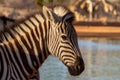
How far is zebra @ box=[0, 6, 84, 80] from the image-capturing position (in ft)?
14.5

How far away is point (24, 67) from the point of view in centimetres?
452

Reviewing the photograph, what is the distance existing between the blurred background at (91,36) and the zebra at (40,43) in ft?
0.57

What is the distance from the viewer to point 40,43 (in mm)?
4531

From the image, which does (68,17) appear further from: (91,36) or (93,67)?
(91,36)

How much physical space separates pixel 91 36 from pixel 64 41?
20.5 metres

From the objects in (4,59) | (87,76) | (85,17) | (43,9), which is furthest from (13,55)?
(85,17)

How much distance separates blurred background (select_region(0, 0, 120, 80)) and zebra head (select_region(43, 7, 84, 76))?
27 cm

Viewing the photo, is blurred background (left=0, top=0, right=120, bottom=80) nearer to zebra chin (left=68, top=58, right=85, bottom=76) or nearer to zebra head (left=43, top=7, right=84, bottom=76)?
zebra head (left=43, top=7, right=84, bottom=76)

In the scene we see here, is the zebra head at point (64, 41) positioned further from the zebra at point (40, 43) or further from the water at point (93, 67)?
the water at point (93, 67)

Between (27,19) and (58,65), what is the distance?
9008 mm

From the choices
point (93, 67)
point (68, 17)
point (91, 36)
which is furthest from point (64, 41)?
point (91, 36)

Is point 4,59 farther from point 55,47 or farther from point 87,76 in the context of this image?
point 87,76

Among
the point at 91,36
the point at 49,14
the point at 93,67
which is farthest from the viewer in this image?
the point at 91,36

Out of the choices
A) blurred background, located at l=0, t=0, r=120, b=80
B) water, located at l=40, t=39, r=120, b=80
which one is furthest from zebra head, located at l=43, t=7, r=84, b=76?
water, located at l=40, t=39, r=120, b=80
